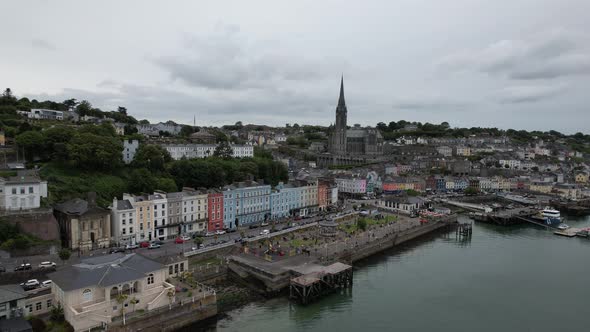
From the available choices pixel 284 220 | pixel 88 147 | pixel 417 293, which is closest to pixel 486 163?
pixel 284 220

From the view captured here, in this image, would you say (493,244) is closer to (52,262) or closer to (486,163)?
(52,262)

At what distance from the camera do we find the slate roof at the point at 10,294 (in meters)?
17.3

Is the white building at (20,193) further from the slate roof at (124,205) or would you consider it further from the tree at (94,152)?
the tree at (94,152)

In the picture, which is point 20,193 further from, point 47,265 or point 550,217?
point 550,217

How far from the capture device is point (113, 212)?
29.6 meters

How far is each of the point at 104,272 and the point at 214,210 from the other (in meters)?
16.5

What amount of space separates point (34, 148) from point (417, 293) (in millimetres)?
36398

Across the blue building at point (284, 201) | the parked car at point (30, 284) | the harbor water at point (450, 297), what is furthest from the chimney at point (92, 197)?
the blue building at point (284, 201)

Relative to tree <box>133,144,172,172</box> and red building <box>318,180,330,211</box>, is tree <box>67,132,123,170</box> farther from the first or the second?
red building <box>318,180,330,211</box>

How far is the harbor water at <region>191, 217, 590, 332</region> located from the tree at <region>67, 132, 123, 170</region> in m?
22.1

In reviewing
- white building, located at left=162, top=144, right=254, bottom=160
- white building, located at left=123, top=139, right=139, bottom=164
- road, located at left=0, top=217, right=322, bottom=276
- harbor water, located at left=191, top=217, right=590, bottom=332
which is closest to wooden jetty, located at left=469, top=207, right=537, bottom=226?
harbor water, located at left=191, top=217, right=590, bottom=332

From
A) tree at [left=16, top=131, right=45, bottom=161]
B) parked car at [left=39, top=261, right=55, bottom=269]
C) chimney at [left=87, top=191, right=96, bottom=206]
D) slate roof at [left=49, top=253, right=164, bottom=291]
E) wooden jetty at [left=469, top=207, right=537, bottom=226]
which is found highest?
tree at [left=16, top=131, right=45, bottom=161]

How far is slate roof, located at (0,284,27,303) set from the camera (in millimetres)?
17312

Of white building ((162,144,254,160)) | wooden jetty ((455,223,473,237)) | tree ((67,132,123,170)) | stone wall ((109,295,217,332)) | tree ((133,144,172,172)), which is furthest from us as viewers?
white building ((162,144,254,160))
